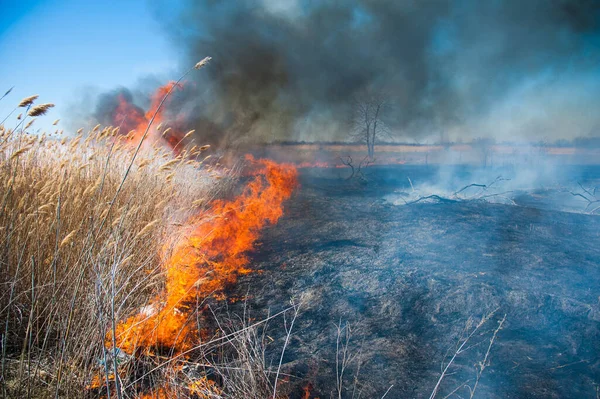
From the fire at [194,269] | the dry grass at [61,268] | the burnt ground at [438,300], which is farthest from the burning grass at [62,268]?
the burnt ground at [438,300]

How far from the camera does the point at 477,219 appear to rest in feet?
17.9

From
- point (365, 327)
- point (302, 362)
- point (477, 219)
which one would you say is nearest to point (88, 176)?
point (302, 362)

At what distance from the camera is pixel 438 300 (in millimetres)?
2967

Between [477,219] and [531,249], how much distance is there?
146 cm

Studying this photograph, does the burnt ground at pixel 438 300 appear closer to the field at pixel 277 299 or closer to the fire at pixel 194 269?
the field at pixel 277 299

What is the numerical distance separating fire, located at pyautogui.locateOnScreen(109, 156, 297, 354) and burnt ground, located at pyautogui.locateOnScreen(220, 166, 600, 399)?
420 millimetres

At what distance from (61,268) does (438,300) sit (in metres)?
3.29

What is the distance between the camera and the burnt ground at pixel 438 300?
6.86 ft

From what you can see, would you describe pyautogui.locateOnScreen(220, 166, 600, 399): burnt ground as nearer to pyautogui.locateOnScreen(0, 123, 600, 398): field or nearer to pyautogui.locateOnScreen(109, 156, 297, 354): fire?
pyautogui.locateOnScreen(0, 123, 600, 398): field

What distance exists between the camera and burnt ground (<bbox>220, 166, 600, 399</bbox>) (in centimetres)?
209

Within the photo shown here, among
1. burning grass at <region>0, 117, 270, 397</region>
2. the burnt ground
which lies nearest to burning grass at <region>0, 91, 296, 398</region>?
burning grass at <region>0, 117, 270, 397</region>

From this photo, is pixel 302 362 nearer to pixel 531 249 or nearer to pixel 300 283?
pixel 300 283

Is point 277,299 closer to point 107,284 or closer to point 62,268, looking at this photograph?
point 107,284

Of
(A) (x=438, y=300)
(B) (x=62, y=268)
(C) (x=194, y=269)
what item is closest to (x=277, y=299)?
(C) (x=194, y=269)
